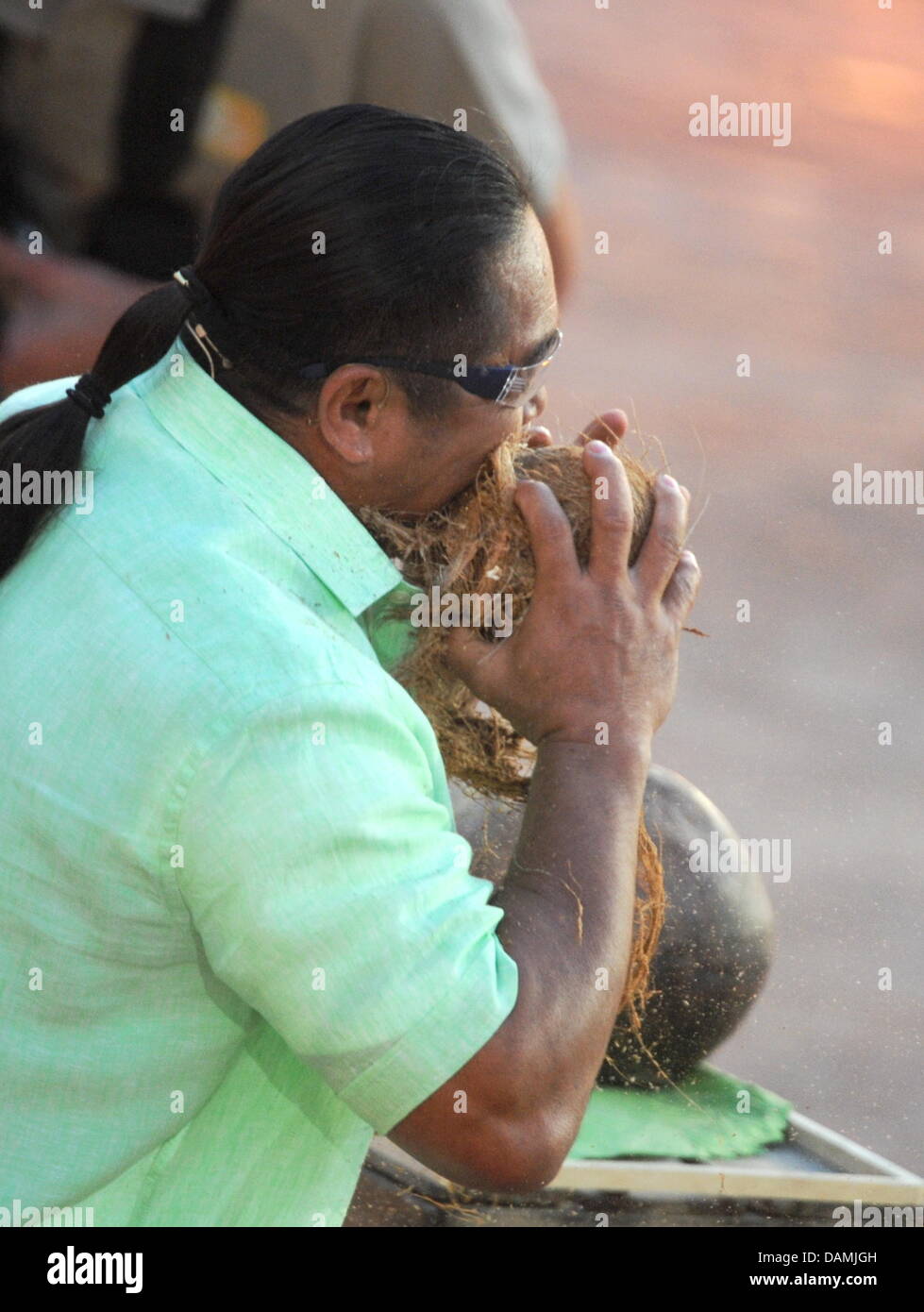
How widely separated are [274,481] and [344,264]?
0.75 ft

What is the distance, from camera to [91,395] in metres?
1.75

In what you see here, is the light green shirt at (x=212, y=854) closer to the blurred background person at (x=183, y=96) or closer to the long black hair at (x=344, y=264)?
the long black hair at (x=344, y=264)

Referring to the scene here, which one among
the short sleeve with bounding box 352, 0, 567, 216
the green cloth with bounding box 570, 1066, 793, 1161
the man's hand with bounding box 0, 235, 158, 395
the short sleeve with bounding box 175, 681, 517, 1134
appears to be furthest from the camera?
the short sleeve with bounding box 352, 0, 567, 216

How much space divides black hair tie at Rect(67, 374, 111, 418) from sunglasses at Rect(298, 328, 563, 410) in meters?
0.21

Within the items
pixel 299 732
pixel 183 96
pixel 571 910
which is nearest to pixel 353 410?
pixel 299 732

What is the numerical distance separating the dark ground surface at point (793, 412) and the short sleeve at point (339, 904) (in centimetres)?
94

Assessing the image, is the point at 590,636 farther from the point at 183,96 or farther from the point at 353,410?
the point at 183,96

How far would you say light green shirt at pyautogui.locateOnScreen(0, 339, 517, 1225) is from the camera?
1447mm

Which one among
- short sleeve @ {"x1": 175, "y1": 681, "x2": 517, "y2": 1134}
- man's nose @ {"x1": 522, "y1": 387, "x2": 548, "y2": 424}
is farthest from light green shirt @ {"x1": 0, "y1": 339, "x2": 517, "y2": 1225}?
man's nose @ {"x1": 522, "y1": 387, "x2": 548, "y2": 424}

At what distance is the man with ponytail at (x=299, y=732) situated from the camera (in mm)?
1458

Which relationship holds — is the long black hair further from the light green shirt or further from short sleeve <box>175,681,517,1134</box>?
short sleeve <box>175,681,517,1134</box>

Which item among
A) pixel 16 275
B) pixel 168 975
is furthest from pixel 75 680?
pixel 16 275

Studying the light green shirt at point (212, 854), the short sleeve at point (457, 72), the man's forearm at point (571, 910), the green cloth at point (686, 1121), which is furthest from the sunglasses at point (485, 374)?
the short sleeve at point (457, 72)

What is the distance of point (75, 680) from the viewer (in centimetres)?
154
